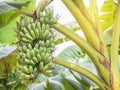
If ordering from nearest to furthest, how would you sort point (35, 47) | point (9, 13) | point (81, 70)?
point (35, 47)
point (81, 70)
point (9, 13)

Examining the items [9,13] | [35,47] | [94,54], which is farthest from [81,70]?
[9,13]

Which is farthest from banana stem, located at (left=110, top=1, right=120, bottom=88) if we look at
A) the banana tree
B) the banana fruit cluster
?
the banana fruit cluster

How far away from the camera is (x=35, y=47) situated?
853 millimetres

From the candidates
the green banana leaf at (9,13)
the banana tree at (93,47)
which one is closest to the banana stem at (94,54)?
the banana tree at (93,47)

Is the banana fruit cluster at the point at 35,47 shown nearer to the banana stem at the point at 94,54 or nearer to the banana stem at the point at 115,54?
the banana stem at the point at 94,54

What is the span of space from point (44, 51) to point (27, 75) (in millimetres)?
90

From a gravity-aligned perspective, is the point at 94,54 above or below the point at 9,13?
below

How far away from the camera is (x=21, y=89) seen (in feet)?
4.61

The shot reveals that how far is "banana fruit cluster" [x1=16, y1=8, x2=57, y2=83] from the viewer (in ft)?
2.74

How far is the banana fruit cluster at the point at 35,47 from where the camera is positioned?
83 centimetres

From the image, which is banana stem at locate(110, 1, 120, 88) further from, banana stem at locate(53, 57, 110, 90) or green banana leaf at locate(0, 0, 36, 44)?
green banana leaf at locate(0, 0, 36, 44)

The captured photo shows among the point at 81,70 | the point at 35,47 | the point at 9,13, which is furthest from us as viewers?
the point at 9,13

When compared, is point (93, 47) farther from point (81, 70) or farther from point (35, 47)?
point (35, 47)

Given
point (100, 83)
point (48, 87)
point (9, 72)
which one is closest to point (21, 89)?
point (9, 72)
